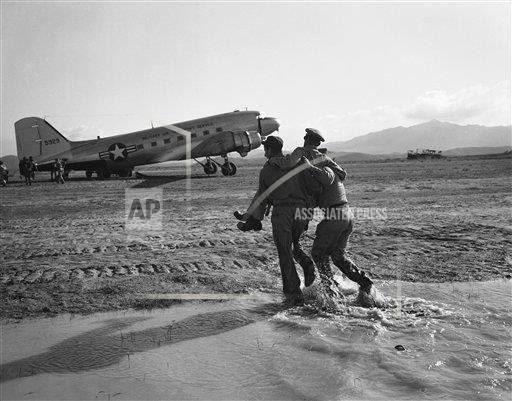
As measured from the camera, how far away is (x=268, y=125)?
3016cm

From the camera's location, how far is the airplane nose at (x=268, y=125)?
3003 centimetres

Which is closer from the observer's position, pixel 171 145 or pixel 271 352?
pixel 271 352

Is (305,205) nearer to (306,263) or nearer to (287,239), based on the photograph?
(287,239)

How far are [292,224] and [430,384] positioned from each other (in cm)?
261

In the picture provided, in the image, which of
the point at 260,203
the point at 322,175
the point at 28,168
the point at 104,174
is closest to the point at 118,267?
the point at 260,203

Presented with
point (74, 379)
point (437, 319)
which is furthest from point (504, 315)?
point (74, 379)

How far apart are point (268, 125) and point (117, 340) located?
26.1 metres

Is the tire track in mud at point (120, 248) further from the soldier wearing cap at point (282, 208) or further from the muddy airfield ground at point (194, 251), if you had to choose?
the soldier wearing cap at point (282, 208)

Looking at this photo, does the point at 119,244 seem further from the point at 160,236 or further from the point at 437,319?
the point at 437,319

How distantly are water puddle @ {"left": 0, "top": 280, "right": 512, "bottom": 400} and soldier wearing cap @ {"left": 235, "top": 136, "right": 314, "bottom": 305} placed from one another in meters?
0.40

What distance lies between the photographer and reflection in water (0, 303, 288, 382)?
14.4 feet

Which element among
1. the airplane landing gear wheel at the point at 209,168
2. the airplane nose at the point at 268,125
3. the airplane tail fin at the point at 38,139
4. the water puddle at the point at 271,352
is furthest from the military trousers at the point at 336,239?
the airplane tail fin at the point at 38,139

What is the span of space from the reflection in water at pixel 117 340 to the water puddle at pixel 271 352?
1cm

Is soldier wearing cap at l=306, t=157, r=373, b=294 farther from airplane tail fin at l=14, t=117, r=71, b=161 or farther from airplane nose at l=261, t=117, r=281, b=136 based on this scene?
airplane tail fin at l=14, t=117, r=71, b=161
